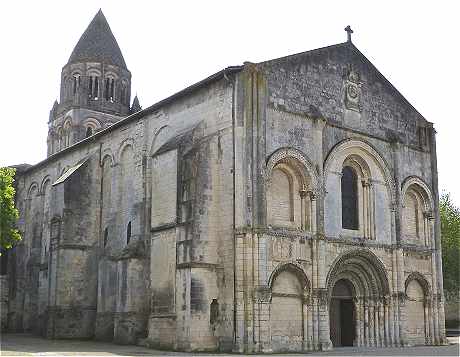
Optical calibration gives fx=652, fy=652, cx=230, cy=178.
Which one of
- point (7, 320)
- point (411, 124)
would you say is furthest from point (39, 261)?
point (411, 124)

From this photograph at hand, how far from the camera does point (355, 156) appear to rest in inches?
1037

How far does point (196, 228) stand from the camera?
2186 cm

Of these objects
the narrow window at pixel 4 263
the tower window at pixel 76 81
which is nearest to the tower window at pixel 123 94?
the tower window at pixel 76 81

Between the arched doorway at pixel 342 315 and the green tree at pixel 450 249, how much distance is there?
60.6 feet

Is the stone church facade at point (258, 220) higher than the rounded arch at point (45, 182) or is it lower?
lower

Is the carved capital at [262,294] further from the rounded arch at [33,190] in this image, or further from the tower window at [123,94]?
the tower window at [123,94]

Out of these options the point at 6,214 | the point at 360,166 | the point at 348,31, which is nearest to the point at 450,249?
the point at 360,166

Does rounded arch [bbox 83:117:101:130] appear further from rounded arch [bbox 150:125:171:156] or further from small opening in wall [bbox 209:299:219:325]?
small opening in wall [bbox 209:299:219:325]

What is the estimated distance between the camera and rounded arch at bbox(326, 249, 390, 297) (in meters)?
25.1

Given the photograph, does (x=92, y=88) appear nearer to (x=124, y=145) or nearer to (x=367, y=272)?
(x=124, y=145)

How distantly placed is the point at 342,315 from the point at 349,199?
4.58m

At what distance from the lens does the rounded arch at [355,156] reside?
81.9 ft

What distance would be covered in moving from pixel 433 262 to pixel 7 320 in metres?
23.5

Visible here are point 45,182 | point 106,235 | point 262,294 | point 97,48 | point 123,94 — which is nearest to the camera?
point 262,294
